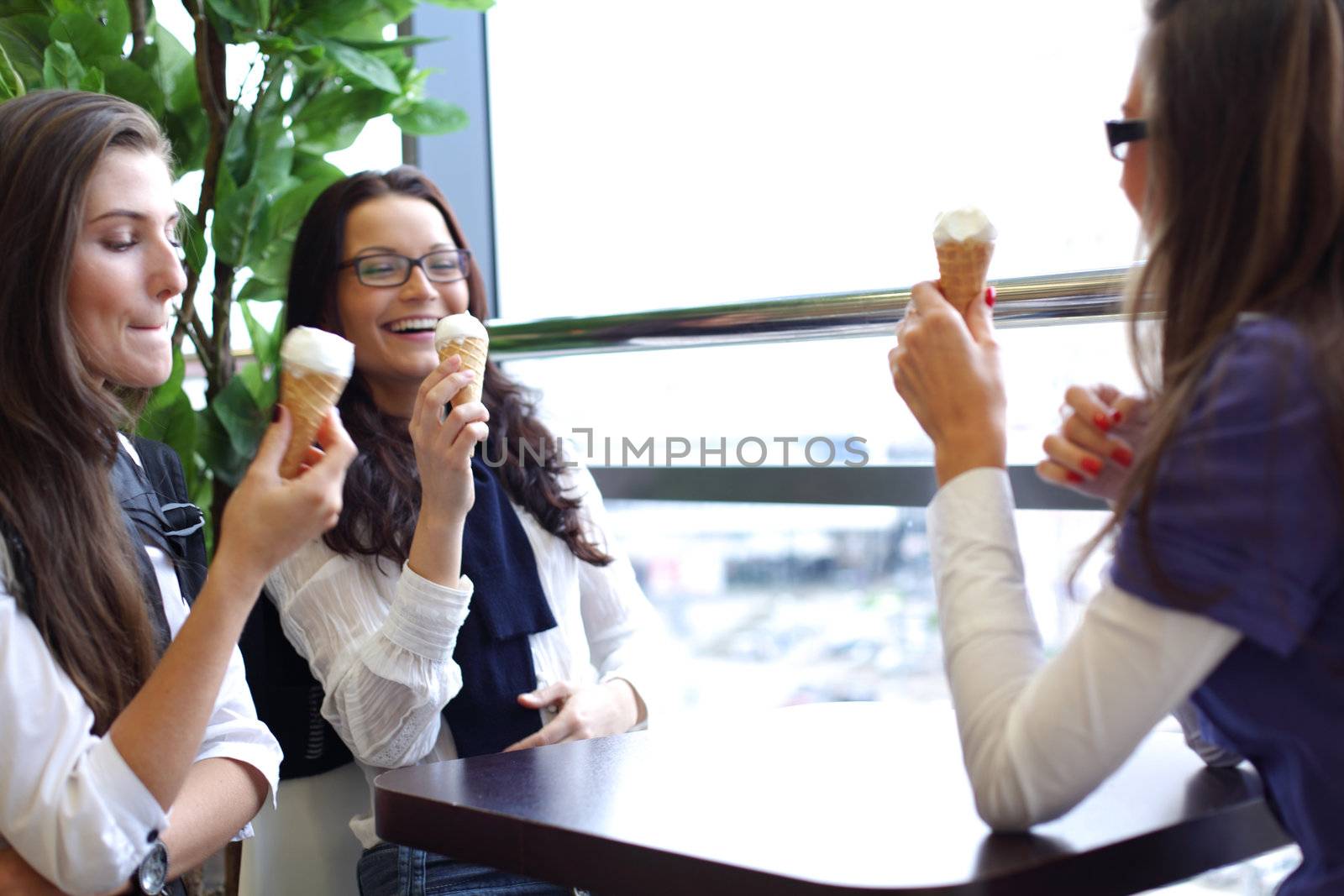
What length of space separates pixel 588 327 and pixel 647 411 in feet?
1.41

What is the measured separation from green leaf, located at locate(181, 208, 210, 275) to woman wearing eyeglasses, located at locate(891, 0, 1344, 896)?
1.44 m

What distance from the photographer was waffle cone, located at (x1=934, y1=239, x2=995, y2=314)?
3.78 feet

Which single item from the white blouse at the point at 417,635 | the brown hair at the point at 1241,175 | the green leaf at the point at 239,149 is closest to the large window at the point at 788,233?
the white blouse at the point at 417,635

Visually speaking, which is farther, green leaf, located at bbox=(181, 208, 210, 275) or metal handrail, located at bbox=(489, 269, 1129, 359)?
green leaf, located at bbox=(181, 208, 210, 275)

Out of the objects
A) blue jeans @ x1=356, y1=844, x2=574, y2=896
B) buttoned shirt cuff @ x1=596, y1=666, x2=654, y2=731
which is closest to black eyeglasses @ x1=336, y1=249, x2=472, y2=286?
buttoned shirt cuff @ x1=596, y1=666, x2=654, y2=731

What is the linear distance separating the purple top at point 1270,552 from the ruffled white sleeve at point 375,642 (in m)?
0.92

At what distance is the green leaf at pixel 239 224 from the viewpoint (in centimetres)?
202

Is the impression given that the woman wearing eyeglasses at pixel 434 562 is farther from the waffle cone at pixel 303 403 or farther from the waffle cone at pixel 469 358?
the waffle cone at pixel 303 403

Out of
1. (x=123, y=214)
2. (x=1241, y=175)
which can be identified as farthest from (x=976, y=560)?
(x=123, y=214)

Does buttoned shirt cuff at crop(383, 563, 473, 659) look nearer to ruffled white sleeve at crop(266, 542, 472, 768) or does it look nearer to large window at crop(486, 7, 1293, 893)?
ruffled white sleeve at crop(266, 542, 472, 768)

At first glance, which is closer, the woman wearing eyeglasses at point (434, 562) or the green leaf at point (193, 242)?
the woman wearing eyeglasses at point (434, 562)

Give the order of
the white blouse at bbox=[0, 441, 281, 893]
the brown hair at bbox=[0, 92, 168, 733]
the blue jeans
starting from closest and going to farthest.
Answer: the white blouse at bbox=[0, 441, 281, 893] → the brown hair at bbox=[0, 92, 168, 733] → the blue jeans

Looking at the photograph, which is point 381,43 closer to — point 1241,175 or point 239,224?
point 239,224

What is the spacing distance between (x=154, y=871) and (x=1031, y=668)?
0.84m
